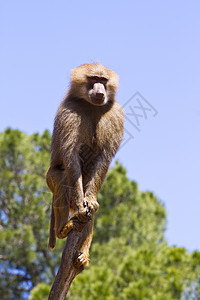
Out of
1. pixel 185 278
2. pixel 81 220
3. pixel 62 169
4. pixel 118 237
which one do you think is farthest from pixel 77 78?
pixel 118 237

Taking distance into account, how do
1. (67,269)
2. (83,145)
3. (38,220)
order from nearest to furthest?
(67,269) < (83,145) < (38,220)

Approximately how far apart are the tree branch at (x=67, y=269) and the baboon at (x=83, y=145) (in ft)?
0.23

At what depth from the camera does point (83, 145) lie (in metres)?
3.90

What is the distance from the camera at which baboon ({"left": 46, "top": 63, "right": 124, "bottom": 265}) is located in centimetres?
366

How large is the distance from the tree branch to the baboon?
7 cm

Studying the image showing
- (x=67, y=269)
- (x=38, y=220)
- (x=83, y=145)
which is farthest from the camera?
(x=38, y=220)

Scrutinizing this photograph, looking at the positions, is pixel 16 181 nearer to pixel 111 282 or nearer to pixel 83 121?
pixel 111 282

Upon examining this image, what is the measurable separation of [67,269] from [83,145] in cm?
113

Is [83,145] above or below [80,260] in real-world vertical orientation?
above

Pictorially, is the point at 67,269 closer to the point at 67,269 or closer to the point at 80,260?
the point at 67,269

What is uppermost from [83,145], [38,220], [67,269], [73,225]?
[38,220]

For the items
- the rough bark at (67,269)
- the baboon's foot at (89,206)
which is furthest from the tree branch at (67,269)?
the baboon's foot at (89,206)

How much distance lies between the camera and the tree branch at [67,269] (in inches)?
134

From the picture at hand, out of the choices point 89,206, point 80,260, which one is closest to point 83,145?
point 89,206
